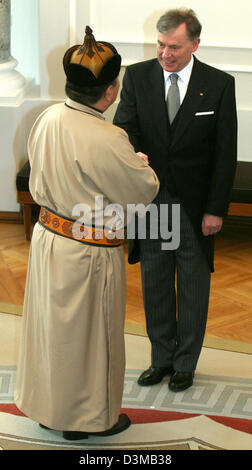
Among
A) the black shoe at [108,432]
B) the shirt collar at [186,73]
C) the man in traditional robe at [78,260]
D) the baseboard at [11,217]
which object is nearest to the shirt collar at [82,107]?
the man in traditional robe at [78,260]

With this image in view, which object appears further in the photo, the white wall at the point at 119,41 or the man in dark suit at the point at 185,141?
the white wall at the point at 119,41

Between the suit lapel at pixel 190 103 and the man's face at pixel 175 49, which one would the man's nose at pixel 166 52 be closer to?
the man's face at pixel 175 49

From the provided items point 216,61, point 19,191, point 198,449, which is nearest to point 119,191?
point 198,449

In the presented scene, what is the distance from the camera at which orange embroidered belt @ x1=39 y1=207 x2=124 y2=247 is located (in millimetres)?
2945

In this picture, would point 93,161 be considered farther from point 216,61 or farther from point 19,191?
point 216,61

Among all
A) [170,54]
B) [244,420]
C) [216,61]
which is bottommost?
[244,420]

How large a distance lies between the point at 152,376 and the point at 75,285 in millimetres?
1027

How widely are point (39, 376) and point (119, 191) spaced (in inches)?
35.6

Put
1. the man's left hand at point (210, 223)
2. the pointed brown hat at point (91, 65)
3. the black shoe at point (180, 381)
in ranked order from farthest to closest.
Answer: the black shoe at point (180, 381) → the man's left hand at point (210, 223) → the pointed brown hat at point (91, 65)

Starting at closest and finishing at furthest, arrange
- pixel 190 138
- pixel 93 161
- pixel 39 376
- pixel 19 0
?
pixel 93 161
pixel 39 376
pixel 190 138
pixel 19 0

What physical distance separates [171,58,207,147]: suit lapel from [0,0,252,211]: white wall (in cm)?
253

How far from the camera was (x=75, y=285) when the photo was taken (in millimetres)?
2996

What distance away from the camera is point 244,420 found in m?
3.54

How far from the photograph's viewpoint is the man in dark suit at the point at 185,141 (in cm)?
340
